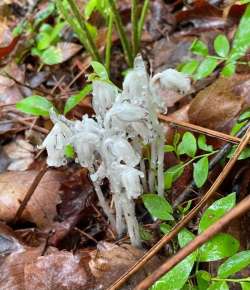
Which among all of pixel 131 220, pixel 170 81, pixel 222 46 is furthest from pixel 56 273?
pixel 222 46

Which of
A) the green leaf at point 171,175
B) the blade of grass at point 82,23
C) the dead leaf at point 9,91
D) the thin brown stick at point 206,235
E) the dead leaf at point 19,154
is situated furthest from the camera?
the dead leaf at point 9,91

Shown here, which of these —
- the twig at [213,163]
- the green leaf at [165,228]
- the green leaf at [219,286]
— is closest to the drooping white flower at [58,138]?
the green leaf at [165,228]

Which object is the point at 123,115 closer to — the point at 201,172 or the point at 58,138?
the point at 58,138

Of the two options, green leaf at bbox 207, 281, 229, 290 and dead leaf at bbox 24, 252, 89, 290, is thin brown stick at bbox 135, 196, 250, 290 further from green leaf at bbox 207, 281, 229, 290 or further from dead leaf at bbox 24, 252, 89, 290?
dead leaf at bbox 24, 252, 89, 290

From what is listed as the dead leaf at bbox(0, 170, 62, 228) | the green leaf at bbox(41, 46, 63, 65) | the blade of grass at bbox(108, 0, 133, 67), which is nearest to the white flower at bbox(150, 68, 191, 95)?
the dead leaf at bbox(0, 170, 62, 228)

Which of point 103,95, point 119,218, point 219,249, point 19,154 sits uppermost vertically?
point 103,95

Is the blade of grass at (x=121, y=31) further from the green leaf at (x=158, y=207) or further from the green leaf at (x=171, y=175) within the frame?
the green leaf at (x=158, y=207)
